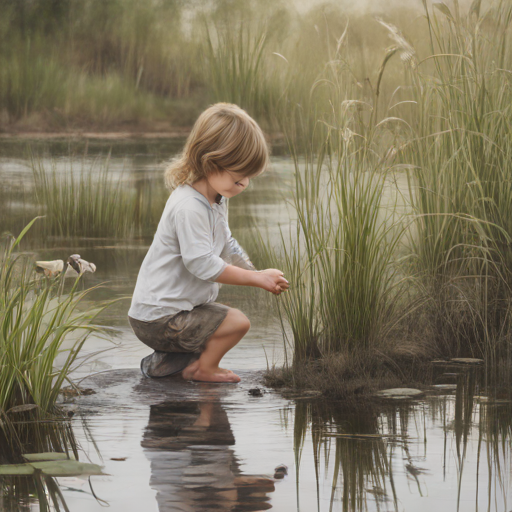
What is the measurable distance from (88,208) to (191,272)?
134 inches

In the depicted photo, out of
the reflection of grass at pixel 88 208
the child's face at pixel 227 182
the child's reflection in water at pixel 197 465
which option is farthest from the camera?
the reflection of grass at pixel 88 208

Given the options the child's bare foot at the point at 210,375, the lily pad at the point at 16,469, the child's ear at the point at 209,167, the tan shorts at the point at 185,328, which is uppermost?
the child's ear at the point at 209,167

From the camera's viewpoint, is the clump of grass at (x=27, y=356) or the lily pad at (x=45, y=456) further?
the clump of grass at (x=27, y=356)

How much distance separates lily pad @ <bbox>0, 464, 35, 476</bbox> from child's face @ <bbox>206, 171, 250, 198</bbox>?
4.31 feet

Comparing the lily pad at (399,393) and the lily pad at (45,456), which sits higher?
the lily pad at (45,456)

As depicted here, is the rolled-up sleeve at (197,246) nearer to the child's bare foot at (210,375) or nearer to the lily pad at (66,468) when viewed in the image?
the child's bare foot at (210,375)

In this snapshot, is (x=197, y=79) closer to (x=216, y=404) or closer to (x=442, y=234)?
(x=442, y=234)

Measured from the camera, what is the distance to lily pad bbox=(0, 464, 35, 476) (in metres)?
1.87

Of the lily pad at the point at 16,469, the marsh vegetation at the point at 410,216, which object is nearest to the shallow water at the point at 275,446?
the lily pad at the point at 16,469

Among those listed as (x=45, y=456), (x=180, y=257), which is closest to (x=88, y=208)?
(x=180, y=257)

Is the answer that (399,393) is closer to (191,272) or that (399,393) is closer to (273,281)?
(273,281)

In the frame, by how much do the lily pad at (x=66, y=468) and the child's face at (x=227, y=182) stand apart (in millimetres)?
1255

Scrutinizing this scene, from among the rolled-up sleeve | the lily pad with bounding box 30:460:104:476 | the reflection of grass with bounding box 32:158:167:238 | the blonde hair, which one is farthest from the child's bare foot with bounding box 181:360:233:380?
the reflection of grass with bounding box 32:158:167:238

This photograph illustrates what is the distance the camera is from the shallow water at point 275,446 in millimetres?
1751
